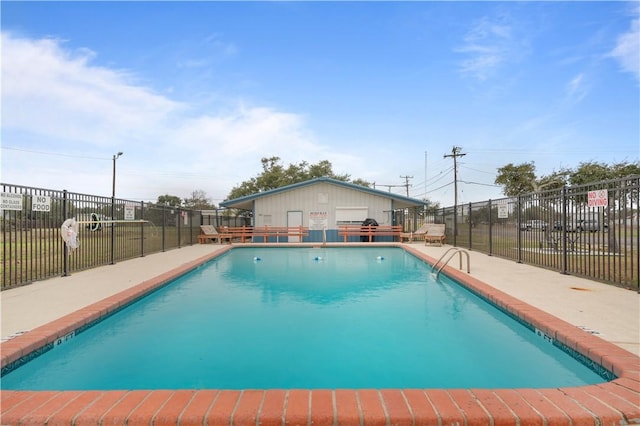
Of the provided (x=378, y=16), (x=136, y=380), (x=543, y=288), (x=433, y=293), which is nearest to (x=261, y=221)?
(x=378, y=16)

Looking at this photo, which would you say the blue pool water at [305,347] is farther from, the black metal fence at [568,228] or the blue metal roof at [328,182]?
the blue metal roof at [328,182]

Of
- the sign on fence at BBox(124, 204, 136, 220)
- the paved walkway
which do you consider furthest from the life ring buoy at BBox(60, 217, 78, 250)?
the sign on fence at BBox(124, 204, 136, 220)

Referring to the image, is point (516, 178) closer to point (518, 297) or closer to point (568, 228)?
point (568, 228)

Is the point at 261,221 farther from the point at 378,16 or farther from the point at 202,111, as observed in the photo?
the point at 378,16

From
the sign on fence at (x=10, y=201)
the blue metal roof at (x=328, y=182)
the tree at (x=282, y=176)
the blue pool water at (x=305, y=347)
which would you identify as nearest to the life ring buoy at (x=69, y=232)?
the sign on fence at (x=10, y=201)

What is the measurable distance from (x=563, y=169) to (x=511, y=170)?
12.1 ft

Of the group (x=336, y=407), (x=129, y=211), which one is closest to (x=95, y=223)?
(x=129, y=211)

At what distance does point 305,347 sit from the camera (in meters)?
3.75

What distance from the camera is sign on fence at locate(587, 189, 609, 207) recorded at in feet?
19.4

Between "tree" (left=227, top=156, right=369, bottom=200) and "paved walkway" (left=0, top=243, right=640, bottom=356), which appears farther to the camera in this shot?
"tree" (left=227, top=156, right=369, bottom=200)

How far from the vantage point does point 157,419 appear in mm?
1985

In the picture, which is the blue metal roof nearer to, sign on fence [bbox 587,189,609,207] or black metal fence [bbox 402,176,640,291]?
black metal fence [bbox 402,176,640,291]

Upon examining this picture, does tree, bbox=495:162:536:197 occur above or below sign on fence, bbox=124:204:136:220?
above

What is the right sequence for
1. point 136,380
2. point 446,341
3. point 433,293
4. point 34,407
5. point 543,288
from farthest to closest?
point 433,293
point 543,288
point 446,341
point 136,380
point 34,407
